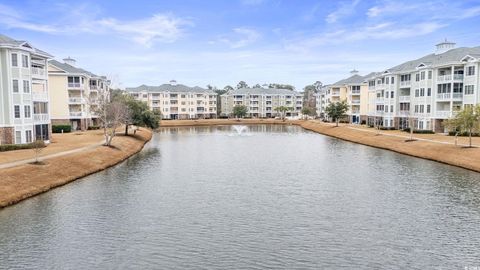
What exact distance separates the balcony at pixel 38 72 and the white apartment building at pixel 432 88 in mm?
60966

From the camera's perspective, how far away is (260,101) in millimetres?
178625

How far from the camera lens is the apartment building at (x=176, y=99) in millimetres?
156250

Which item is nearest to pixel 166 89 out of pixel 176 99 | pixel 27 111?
pixel 176 99

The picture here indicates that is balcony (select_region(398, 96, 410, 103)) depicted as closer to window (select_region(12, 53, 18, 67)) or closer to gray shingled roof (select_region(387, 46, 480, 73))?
gray shingled roof (select_region(387, 46, 480, 73))

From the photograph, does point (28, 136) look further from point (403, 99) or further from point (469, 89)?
point (403, 99)

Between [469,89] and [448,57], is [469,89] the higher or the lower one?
the lower one

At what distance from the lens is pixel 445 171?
41.7 m

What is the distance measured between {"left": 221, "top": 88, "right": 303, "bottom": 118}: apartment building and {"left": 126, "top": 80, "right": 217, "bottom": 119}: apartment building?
15.2 meters

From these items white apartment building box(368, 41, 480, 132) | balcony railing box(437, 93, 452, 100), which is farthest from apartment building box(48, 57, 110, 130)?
balcony railing box(437, 93, 452, 100)

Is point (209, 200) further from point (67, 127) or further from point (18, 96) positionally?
point (67, 127)

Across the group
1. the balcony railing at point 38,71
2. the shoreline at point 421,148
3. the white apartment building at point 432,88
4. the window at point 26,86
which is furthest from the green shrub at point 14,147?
the white apartment building at point 432,88

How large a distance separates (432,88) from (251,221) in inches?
2326

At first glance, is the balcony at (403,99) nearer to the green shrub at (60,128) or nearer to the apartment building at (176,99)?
the green shrub at (60,128)

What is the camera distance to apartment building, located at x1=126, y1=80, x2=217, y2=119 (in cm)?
15625
